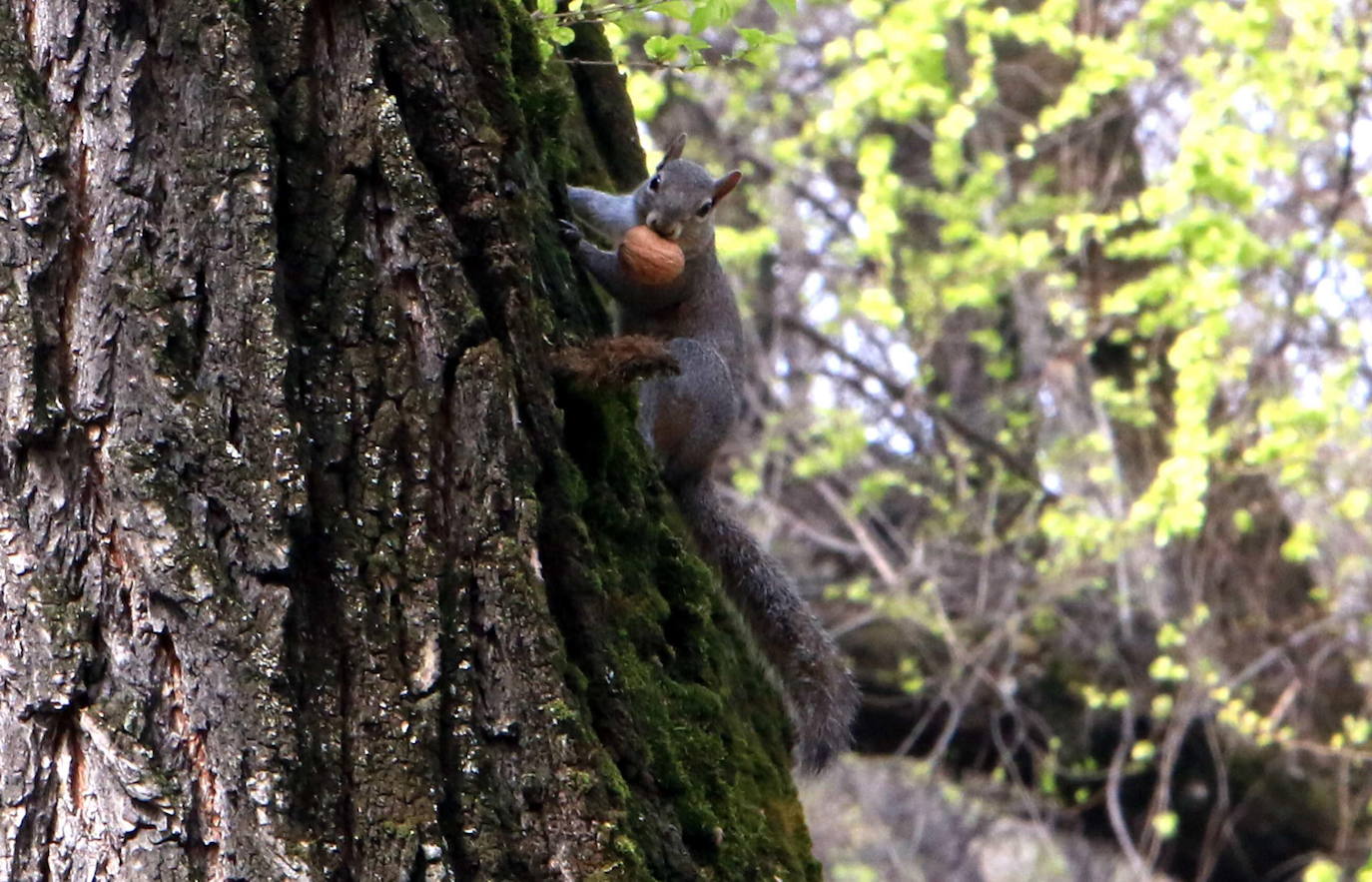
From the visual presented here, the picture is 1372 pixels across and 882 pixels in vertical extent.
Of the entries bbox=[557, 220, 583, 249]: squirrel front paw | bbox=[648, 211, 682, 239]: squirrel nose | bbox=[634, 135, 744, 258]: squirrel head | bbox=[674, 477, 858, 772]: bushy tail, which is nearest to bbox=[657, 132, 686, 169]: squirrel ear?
bbox=[634, 135, 744, 258]: squirrel head

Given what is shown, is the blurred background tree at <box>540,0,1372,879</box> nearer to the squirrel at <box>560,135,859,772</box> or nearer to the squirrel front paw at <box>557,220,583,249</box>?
the squirrel at <box>560,135,859,772</box>

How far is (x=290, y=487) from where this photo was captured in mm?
1294

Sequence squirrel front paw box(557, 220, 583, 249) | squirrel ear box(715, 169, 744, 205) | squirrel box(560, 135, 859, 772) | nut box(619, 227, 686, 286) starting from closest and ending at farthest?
squirrel front paw box(557, 220, 583, 249), squirrel box(560, 135, 859, 772), nut box(619, 227, 686, 286), squirrel ear box(715, 169, 744, 205)

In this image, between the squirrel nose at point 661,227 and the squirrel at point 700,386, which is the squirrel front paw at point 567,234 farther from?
the squirrel nose at point 661,227

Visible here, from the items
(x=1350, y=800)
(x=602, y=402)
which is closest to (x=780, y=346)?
(x=1350, y=800)

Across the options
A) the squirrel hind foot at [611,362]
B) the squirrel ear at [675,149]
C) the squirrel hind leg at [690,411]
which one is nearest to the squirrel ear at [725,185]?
the squirrel ear at [675,149]

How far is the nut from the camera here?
2559 millimetres

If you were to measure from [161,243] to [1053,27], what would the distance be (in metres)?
5.04

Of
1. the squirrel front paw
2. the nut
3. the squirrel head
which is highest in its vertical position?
the squirrel head

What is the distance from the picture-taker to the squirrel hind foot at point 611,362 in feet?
5.07

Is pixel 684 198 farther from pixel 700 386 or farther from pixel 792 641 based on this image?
pixel 792 641

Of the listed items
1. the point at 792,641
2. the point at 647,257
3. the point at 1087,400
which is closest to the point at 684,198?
the point at 647,257

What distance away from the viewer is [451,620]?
1333 millimetres

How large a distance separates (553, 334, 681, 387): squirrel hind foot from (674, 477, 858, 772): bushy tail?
99 centimetres
